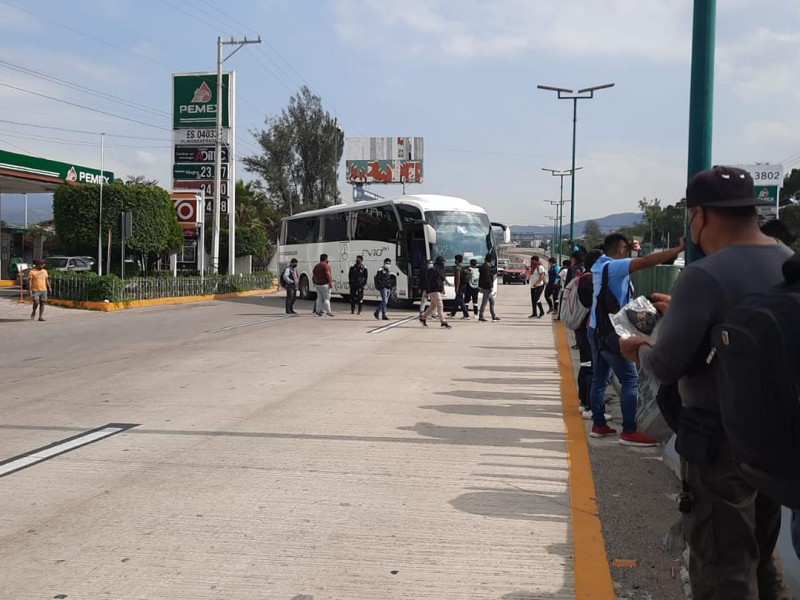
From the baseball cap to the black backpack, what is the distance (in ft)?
2.02

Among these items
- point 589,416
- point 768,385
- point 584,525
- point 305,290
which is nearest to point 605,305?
point 589,416

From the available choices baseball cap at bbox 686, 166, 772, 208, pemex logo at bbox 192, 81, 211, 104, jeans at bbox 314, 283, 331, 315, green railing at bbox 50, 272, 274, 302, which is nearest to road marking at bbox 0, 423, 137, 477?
baseball cap at bbox 686, 166, 772, 208

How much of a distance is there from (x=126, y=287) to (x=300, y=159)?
3717cm

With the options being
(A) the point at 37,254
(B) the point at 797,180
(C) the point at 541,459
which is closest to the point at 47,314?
(C) the point at 541,459

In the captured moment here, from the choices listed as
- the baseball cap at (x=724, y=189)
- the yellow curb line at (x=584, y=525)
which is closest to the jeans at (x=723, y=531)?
the baseball cap at (x=724, y=189)

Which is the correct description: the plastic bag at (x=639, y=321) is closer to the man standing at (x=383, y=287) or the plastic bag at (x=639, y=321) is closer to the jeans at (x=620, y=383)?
the jeans at (x=620, y=383)

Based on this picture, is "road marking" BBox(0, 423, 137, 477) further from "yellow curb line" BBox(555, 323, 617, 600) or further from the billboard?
the billboard

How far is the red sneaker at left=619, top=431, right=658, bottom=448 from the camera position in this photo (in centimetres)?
693

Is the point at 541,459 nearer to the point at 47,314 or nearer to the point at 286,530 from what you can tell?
the point at 286,530

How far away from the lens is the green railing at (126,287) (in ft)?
84.8

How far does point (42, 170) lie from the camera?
1345 inches

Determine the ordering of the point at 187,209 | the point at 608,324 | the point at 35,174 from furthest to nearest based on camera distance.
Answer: the point at 187,209
the point at 35,174
the point at 608,324

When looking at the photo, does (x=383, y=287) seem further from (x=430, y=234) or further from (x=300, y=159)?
(x=300, y=159)

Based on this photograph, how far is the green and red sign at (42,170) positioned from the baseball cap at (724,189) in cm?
3303
